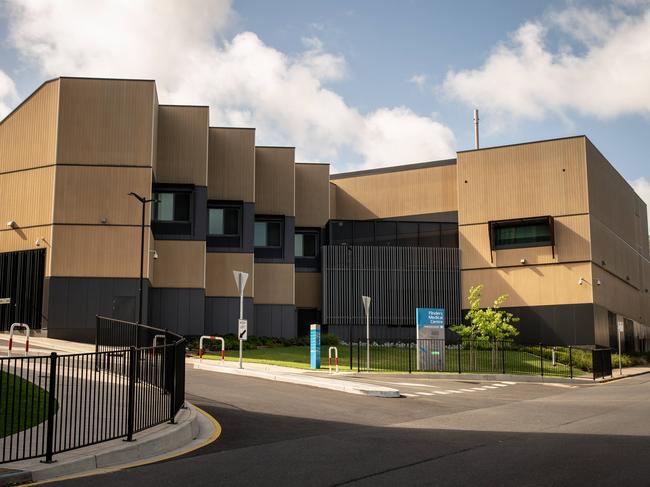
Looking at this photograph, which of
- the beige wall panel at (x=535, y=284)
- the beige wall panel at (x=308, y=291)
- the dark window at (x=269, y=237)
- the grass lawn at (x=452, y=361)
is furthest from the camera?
the beige wall panel at (x=308, y=291)

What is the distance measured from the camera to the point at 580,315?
150ft

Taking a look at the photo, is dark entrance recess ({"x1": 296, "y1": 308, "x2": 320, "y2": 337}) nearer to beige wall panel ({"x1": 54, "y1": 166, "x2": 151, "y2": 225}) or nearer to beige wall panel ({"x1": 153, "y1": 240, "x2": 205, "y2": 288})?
beige wall panel ({"x1": 153, "y1": 240, "x2": 205, "y2": 288})

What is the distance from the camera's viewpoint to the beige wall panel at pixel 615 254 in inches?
1884

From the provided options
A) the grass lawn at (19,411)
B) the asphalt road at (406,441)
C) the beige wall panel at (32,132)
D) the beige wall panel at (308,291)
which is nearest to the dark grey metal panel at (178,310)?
the beige wall panel at (308,291)

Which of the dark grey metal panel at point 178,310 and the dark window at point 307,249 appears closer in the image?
the dark grey metal panel at point 178,310

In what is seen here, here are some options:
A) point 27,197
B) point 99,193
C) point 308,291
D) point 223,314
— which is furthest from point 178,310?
point 308,291

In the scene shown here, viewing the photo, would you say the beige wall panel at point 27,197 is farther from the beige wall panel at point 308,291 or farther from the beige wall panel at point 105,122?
the beige wall panel at point 308,291

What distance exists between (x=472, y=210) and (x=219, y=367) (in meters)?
28.2

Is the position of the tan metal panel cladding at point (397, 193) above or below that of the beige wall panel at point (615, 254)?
above

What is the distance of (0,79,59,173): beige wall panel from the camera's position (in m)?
40.8

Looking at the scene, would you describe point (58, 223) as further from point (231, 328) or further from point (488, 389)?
point (488, 389)

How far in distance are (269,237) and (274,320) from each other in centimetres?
588

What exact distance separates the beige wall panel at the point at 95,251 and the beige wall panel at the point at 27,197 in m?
1.55

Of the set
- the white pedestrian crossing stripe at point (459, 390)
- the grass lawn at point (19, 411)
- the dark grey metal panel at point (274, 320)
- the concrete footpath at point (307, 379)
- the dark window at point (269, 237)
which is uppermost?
the dark window at point (269, 237)
